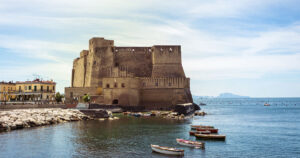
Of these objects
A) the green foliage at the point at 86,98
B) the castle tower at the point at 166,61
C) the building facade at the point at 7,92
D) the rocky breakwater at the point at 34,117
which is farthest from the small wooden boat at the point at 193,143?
the building facade at the point at 7,92

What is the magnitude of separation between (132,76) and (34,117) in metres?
24.3

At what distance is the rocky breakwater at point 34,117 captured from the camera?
32062mm

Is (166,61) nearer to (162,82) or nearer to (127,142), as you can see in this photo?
(162,82)

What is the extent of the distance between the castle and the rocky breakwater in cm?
988

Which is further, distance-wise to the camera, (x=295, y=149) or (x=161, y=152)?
(x=295, y=149)

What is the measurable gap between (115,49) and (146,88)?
952cm

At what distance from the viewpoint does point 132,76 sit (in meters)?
57.8

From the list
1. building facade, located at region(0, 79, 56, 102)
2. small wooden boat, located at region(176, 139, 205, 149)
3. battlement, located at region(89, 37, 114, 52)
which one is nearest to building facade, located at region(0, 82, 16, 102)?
building facade, located at region(0, 79, 56, 102)

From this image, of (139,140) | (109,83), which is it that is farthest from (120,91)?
(139,140)

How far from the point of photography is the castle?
52188 mm

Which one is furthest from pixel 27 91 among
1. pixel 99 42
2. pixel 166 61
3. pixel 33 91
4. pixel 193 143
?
pixel 193 143

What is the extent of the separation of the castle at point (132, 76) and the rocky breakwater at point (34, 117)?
9.88 meters

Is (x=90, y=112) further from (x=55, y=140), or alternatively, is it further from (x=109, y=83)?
(x=55, y=140)

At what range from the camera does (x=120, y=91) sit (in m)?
51.8
